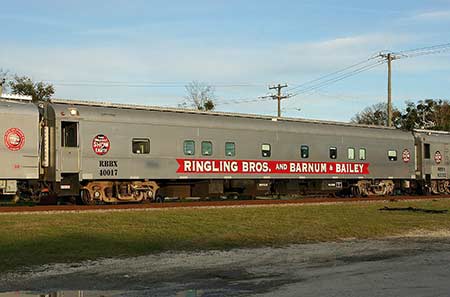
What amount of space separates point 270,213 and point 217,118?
781 centimetres

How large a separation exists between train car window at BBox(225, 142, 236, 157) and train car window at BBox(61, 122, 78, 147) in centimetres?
704

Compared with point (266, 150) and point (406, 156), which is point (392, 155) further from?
point (266, 150)

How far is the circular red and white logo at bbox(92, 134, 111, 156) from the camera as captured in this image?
23422 mm

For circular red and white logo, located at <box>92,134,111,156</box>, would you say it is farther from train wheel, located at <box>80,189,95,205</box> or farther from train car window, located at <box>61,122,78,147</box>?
train wheel, located at <box>80,189,95,205</box>

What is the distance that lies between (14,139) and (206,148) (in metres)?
8.09

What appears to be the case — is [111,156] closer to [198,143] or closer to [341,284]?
[198,143]

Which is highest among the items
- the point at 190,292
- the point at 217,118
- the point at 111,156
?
the point at 217,118

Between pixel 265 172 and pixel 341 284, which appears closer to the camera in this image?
pixel 341 284

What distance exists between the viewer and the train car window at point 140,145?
24562mm

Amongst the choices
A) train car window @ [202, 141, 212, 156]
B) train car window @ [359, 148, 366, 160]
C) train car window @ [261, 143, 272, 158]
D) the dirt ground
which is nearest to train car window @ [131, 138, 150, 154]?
train car window @ [202, 141, 212, 156]

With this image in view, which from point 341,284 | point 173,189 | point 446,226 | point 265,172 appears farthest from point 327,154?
point 341,284

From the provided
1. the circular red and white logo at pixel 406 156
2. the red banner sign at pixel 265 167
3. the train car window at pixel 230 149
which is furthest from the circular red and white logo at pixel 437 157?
the train car window at pixel 230 149

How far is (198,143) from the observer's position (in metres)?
26.4

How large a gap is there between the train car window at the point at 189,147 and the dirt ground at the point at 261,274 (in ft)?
42.3
